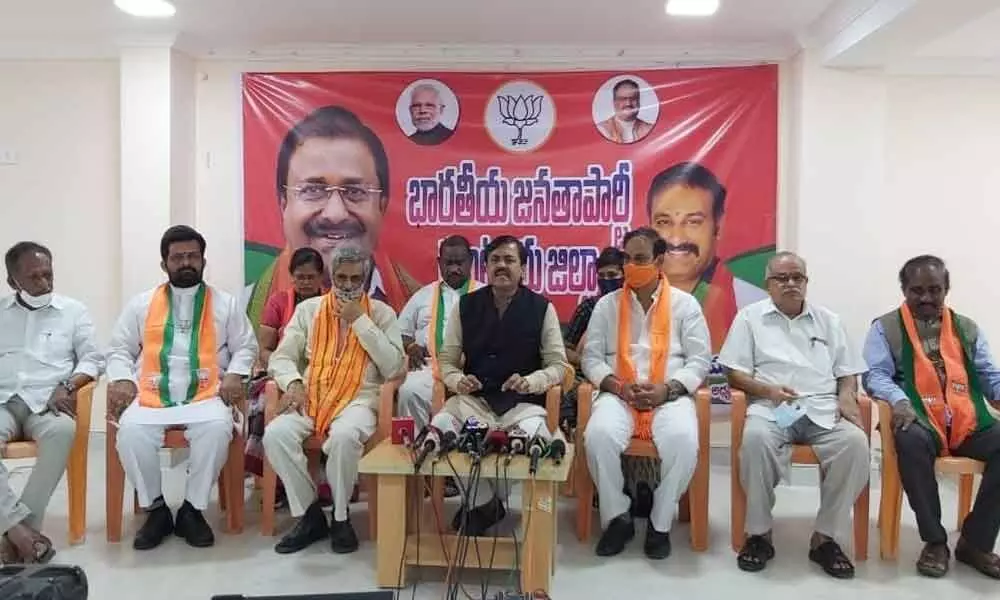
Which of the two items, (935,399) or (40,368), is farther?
(40,368)

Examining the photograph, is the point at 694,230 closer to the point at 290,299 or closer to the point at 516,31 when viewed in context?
the point at 516,31

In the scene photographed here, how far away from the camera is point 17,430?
11.9 ft

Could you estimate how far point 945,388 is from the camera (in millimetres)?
3592

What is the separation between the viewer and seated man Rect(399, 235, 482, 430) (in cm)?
454

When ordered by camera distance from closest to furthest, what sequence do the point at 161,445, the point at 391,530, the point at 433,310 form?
1. the point at 391,530
2. the point at 161,445
3. the point at 433,310

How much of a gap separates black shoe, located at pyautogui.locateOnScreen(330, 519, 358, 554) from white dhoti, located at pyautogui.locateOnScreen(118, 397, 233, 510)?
0.59 metres

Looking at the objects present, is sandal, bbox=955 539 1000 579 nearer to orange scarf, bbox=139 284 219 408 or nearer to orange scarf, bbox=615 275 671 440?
orange scarf, bbox=615 275 671 440

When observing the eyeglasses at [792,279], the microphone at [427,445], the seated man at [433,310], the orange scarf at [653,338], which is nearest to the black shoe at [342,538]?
the microphone at [427,445]

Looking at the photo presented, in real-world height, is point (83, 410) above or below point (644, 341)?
below

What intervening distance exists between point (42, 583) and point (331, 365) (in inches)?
68.9

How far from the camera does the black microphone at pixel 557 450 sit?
3014mm

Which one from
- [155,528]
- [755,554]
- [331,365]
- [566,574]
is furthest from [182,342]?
[755,554]

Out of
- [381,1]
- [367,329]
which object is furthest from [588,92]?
[367,329]

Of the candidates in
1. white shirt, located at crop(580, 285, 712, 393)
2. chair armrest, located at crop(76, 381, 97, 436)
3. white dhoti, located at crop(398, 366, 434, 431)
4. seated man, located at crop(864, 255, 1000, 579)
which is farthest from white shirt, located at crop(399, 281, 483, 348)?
seated man, located at crop(864, 255, 1000, 579)
